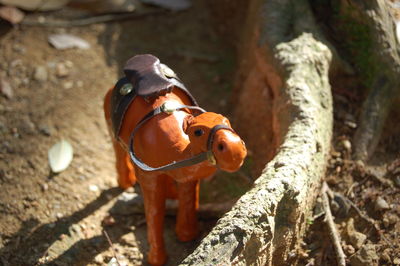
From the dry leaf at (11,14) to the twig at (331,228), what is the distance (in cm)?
340

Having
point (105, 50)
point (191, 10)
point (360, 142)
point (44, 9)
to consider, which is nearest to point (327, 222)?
point (360, 142)

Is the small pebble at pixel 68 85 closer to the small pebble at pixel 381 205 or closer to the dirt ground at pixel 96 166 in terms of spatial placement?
the dirt ground at pixel 96 166

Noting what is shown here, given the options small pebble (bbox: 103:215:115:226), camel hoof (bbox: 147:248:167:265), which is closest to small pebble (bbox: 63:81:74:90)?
small pebble (bbox: 103:215:115:226)

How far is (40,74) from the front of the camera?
4184 mm

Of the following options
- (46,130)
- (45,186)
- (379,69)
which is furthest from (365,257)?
(46,130)

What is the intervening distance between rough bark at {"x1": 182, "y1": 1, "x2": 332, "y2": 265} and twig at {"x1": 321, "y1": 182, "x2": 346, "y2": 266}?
101 millimetres

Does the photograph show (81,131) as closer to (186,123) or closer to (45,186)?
(45,186)

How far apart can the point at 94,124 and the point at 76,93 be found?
16.3 inches

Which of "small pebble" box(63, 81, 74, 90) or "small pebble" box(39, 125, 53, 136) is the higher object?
"small pebble" box(63, 81, 74, 90)

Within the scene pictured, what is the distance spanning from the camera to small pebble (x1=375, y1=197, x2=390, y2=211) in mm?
2820

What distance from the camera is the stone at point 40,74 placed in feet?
13.6

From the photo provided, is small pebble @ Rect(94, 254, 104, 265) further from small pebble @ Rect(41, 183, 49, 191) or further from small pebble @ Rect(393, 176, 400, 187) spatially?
small pebble @ Rect(393, 176, 400, 187)

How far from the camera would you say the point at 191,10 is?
16.8 ft

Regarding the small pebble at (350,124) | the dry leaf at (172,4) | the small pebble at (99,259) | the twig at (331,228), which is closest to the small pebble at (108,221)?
the small pebble at (99,259)
